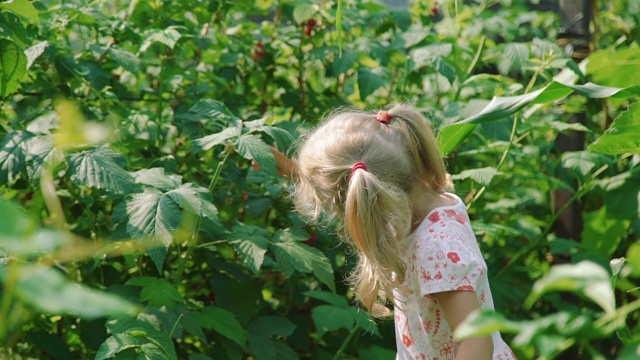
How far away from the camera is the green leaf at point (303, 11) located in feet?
9.11

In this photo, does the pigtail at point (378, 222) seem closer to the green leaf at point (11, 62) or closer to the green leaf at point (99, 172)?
the green leaf at point (99, 172)

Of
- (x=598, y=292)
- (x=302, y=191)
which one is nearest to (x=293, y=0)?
(x=302, y=191)

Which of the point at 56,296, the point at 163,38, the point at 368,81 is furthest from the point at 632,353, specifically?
the point at 368,81

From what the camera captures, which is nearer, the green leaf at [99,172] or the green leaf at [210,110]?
the green leaf at [99,172]

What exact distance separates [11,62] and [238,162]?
0.76 m

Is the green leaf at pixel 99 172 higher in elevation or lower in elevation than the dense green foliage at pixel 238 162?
higher

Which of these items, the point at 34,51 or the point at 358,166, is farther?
the point at 34,51

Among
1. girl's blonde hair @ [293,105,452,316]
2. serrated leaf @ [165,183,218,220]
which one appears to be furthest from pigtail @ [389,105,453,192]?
serrated leaf @ [165,183,218,220]

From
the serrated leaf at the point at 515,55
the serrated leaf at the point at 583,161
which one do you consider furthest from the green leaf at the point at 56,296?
the serrated leaf at the point at 515,55

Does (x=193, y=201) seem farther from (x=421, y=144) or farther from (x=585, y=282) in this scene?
(x=585, y=282)

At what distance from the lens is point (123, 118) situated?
7.78 ft

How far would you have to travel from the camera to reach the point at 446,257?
1.80m

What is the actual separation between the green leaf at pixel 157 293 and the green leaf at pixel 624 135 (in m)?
1.03

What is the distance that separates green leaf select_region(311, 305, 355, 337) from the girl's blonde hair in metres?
0.17
